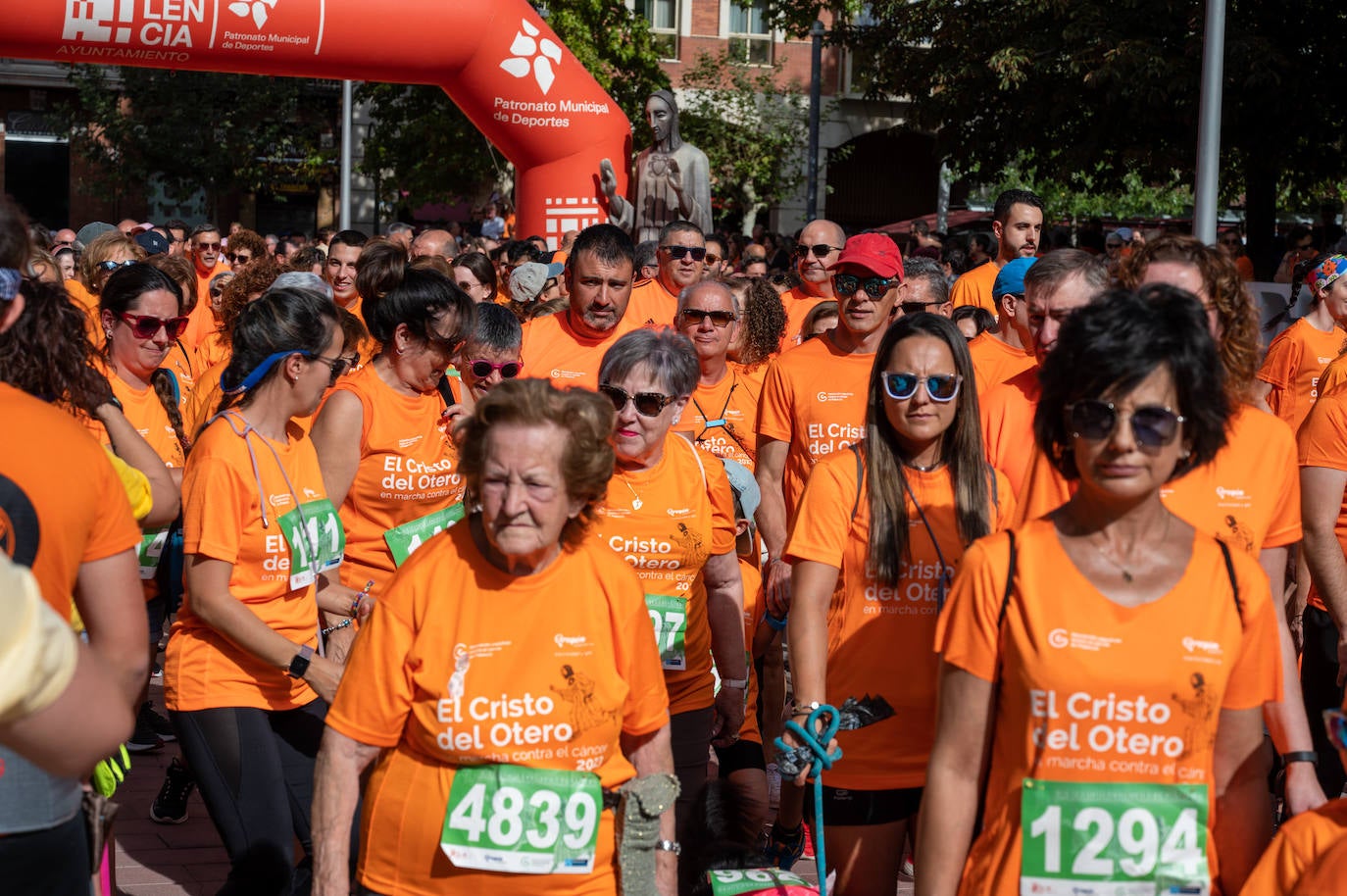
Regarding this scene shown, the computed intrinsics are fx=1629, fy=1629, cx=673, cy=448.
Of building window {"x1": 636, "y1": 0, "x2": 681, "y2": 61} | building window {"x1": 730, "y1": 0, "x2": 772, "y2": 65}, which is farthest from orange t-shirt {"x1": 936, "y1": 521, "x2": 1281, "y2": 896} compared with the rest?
building window {"x1": 636, "y1": 0, "x2": 681, "y2": 61}

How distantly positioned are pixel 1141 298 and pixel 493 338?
10.8 ft

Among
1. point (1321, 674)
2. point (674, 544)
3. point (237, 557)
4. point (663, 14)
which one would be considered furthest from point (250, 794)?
point (663, 14)

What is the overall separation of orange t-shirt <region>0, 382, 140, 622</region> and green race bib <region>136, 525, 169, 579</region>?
300cm

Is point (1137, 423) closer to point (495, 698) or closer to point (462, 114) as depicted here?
point (495, 698)

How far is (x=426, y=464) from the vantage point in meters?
5.54

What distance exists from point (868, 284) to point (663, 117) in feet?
22.7

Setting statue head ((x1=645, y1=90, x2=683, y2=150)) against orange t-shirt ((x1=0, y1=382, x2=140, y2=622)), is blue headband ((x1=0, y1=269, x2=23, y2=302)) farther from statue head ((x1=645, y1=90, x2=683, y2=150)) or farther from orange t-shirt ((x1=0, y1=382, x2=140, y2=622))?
statue head ((x1=645, y1=90, x2=683, y2=150))

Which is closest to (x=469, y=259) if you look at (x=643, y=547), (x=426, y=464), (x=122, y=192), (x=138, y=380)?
(x=138, y=380)

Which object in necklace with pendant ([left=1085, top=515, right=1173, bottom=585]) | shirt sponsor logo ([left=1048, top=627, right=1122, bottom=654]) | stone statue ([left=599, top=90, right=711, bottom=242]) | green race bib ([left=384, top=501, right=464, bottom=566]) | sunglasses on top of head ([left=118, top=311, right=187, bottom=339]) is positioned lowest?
green race bib ([left=384, top=501, right=464, bottom=566])

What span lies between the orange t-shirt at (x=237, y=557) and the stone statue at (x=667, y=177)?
8.38 m

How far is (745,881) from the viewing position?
409 centimetres

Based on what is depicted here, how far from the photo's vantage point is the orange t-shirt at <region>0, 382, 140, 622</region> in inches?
108

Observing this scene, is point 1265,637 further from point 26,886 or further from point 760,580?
point 760,580

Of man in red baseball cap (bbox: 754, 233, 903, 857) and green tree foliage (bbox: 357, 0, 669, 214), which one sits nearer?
man in red baseball cap (bbox: 754, 233, 903, 857)
